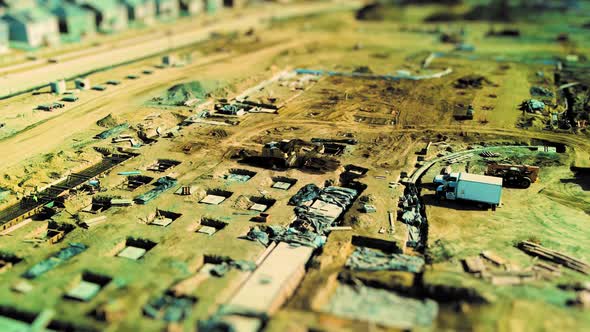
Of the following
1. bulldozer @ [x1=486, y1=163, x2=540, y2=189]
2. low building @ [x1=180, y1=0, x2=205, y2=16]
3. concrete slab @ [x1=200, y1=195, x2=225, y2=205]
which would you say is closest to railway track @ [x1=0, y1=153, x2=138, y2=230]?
concrete slab @ [x1=200, y1=195, x2=225, y2=205]

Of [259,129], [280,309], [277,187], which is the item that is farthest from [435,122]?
[280,309]

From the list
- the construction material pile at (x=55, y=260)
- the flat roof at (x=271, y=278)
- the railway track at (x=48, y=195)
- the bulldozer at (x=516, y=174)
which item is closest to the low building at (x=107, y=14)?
the railway track at (x=48, y=195)

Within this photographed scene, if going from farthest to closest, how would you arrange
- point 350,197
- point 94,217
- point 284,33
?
point 284,33
point 350,197
point 94,217

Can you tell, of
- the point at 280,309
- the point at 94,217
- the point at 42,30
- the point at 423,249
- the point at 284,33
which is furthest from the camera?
the point at 284,33

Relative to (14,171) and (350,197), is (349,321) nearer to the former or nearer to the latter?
(350,197)

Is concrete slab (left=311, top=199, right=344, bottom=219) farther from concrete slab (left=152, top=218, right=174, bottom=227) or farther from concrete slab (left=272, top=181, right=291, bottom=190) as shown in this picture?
concrete slab (left=152, top=218, right=174, bottom=227)

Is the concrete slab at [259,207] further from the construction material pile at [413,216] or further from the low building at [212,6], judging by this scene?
the low building at [212,6]
